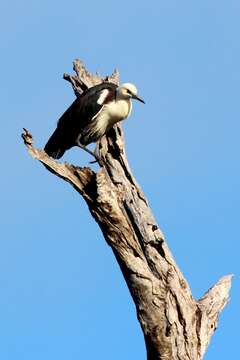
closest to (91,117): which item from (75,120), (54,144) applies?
(75,120)

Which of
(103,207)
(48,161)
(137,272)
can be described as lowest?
(137,272)

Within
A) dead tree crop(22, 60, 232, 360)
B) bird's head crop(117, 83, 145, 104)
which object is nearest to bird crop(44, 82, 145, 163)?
bird's head crop(117, 83, 145, 104)

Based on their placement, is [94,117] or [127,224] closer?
[127,224]

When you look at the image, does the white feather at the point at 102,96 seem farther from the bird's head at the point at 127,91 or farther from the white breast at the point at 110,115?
the bird's head at the point at 127,91

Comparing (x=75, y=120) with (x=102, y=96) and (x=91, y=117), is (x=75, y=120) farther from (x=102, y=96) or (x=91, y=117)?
(x=102, y=96)

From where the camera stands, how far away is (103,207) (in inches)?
306

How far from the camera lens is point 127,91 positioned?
36.4 ft

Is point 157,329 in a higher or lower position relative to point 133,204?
lower

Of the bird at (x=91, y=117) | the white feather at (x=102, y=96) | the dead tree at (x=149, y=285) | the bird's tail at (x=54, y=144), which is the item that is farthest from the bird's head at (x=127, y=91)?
the dead tree at (x=149, y=285)

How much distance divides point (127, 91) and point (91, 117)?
59 centimetres

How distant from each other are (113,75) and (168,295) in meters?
4.06

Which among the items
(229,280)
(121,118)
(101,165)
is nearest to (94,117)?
(121,118)

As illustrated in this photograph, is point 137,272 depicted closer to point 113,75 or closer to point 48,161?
point 48,161

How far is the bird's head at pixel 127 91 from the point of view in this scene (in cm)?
1103
